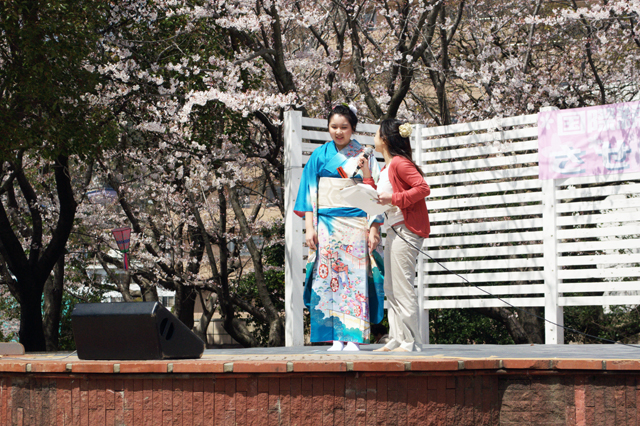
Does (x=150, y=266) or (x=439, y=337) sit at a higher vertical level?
(x=150, y=266)

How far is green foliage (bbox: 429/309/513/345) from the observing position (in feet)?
40.4

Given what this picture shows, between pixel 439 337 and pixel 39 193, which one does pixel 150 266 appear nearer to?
pixel 39 193

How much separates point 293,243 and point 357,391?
305cm

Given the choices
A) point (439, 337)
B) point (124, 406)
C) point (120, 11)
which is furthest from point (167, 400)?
point (439, 337)

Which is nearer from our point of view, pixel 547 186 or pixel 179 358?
pixel 179 358

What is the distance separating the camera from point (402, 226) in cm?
561

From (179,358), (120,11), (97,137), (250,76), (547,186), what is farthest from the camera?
(250,76)

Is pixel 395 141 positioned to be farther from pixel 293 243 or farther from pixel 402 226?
pixel 293 243

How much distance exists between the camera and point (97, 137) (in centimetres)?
809

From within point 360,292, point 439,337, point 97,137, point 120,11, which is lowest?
point 439,337

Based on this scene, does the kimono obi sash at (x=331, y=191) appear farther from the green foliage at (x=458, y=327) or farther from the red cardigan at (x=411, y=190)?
the green foliage at (x=458, y=327)

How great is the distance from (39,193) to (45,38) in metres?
7.48

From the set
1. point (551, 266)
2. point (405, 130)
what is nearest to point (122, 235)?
point (405, 130)

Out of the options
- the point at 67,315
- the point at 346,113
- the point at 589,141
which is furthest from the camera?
the point at 67,315
